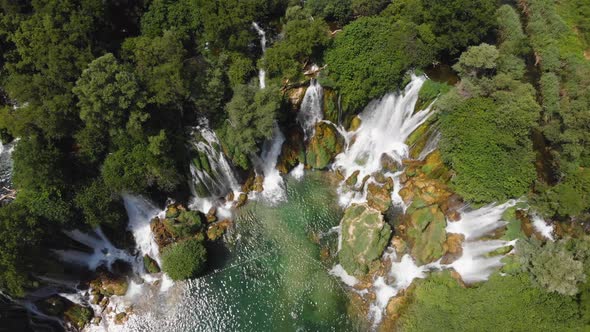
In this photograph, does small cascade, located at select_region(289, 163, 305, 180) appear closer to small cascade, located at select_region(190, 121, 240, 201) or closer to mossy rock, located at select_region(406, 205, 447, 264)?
small cascade, located at select_region(190, 121, 240, 201)

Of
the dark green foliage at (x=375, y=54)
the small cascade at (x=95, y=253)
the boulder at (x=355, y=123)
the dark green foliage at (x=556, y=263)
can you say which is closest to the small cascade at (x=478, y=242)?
the dark green foliage at (x=556, y=263)

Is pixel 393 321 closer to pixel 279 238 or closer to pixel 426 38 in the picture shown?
pixel 279 238

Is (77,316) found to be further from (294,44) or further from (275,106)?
(294,44)

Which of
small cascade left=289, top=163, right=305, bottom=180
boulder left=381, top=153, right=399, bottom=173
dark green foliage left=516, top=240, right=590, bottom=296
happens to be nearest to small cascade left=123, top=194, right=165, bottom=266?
small cascade left=289, top=163, right=305, bottom=180

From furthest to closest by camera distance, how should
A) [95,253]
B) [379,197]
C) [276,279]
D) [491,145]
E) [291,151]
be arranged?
1. [291,151]
2. [379,197]
3. [95,253]
4. [276,279]
5. [491,145]

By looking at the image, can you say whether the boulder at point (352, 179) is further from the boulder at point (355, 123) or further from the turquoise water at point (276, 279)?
the boulder at point (355, 123)

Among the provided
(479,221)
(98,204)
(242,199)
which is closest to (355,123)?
(242,199)
